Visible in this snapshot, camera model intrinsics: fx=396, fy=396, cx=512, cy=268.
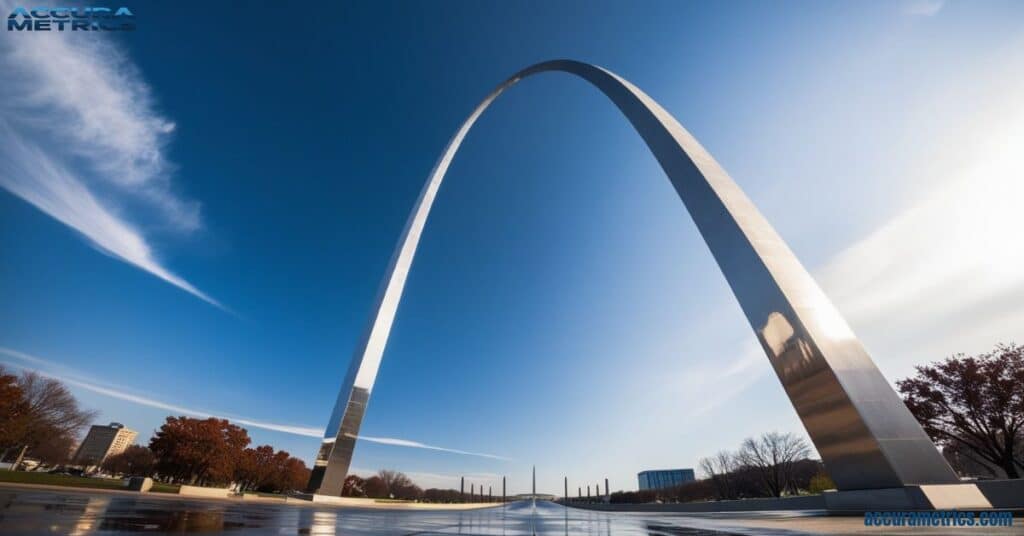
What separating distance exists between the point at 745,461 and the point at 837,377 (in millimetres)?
54577

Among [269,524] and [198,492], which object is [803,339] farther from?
[198,492]

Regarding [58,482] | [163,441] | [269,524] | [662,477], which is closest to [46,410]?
[163,441]

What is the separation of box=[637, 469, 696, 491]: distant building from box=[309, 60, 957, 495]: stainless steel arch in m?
178

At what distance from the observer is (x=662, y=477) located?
173750mm

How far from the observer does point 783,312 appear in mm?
9164

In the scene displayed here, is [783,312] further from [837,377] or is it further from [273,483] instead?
[273,483]

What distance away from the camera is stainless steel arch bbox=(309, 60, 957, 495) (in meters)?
7.27

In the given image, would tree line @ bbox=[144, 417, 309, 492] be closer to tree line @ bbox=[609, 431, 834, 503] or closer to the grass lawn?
the grass lawn

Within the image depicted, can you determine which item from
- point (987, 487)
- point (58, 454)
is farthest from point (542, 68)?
point (58, 454)

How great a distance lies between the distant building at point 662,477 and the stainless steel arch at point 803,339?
178m

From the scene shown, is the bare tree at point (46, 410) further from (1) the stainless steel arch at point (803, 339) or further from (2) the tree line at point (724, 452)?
(1) the stainless steel arch at point (803, 339)

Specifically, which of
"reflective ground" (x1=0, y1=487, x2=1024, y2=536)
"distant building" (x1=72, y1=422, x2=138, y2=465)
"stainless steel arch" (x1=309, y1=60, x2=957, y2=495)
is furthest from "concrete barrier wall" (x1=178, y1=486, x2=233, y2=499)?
"distant building" (x1=72, y1=422, x2=138, y2=465)

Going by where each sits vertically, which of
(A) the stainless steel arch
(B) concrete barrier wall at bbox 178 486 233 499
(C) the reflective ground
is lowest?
(C) the reflective ground

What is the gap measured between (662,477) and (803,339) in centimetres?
19751
